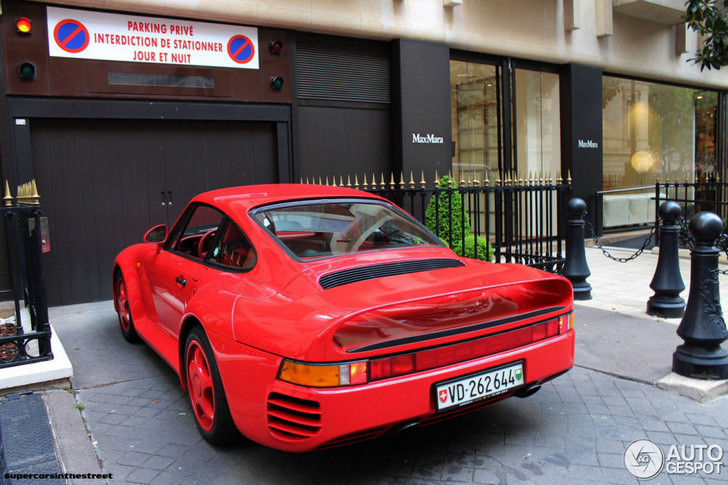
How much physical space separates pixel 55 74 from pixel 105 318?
308 centimetres

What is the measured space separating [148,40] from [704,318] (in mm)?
7081

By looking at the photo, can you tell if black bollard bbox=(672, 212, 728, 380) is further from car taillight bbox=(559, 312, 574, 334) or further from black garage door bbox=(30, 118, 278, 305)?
black garage door bbox=(30, 118, 278, 305)

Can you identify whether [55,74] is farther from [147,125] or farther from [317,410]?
[317,410]

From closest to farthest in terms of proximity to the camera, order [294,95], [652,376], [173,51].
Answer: [652,376] < [173,51] < [294,95]

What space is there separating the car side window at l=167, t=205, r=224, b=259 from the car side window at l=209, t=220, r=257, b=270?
17 centimetres

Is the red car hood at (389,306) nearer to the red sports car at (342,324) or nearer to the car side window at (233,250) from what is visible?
the red sports car at (342,324)

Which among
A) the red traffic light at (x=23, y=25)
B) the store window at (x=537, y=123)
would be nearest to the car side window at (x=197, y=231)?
the red traffic light at (x=23, y=25)

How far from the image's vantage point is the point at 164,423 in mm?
3777

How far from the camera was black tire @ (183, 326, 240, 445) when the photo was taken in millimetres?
3164

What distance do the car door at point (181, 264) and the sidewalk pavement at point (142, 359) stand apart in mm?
605

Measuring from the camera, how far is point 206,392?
3373mm

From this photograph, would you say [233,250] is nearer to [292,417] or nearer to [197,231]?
[197,231]

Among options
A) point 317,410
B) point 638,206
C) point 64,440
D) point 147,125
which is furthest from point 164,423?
point 638,206

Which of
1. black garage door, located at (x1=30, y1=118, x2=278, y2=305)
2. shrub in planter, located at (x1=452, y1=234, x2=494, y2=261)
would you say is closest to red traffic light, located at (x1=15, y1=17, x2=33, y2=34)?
black garage door, located at (x1=30, y1=118, x2=278, y2=305)
